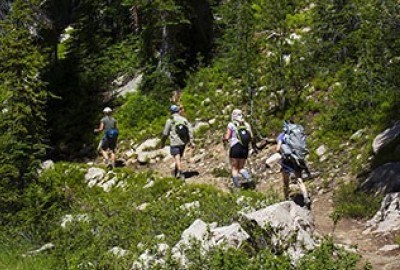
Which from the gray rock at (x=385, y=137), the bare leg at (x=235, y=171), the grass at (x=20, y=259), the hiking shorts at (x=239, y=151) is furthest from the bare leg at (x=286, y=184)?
the grass at (x=20, y=259)

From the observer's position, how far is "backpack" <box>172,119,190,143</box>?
45.7 ft

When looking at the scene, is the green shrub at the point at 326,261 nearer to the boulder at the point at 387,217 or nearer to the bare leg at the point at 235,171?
the boulder at the point at 387,217

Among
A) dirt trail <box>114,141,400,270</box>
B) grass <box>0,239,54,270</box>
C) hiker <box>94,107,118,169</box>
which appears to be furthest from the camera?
hiker <box>94,107,118,169</box>

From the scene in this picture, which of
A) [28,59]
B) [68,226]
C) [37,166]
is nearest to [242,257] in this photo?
[68,226]

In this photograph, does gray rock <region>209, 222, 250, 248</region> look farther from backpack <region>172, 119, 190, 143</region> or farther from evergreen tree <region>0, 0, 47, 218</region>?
backpack <region>172, 119, 190, 143</region>

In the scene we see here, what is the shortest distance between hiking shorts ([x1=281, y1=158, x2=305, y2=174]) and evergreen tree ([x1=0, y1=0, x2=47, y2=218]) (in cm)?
487

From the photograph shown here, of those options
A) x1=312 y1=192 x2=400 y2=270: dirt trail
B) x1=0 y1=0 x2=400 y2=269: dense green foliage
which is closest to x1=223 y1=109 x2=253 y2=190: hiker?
x1=0 y1=0 x2=400 y2=269: dense green foliage

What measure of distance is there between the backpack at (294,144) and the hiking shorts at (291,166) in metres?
0.10

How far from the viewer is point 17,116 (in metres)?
11.8

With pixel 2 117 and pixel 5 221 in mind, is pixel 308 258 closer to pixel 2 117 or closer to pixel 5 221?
pixel 5 221

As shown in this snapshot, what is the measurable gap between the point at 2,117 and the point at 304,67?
8.29 metres

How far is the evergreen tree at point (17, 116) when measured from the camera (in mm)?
11328

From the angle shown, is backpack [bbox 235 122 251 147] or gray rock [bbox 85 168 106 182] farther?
gray rock [bbox 85 168 106 182]

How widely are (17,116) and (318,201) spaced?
20.4 feet
